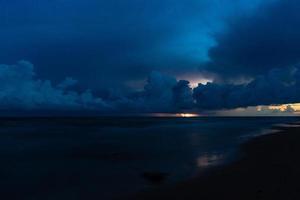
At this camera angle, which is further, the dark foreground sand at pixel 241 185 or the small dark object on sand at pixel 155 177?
the small dark object on sand at pixel 155 177

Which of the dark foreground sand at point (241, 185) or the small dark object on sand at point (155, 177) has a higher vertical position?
the dark foreground sand at point (241, 185)

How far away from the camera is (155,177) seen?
60.1ft

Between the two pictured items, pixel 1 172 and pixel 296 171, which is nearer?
pixel 296 171

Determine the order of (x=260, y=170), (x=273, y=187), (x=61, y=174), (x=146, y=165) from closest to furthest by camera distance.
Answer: (x=273, y=187) < (x=260, y=170) < (x=61, y=174) < (x=146, y=165)

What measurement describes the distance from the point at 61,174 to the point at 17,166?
6424 mm

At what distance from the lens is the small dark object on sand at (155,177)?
17334 millimetres

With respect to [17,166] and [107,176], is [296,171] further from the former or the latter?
[17,166]

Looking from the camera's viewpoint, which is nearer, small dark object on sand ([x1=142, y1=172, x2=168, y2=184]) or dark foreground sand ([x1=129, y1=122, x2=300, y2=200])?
dark foreground sand ([x1=129, y1=122, x2=300, y2=200])

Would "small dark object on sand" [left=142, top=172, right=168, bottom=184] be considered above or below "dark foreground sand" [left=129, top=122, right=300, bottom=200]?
below

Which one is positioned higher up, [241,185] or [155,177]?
[241,185]

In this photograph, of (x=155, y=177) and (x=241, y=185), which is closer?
(x=241, y=185)

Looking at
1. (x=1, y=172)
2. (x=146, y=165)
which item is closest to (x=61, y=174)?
(x=1, y=172)

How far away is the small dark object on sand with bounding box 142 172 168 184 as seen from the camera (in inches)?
682

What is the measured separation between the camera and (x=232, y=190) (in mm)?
14070
